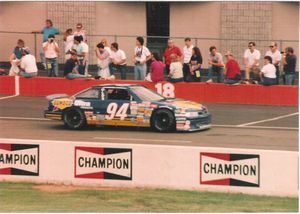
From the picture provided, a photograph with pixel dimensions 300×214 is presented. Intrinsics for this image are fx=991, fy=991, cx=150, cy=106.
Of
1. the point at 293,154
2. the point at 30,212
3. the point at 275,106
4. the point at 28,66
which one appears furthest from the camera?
the point at 28,66

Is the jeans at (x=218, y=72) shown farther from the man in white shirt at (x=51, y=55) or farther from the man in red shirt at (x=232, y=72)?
the man in white shirt at (x=51, y=55)

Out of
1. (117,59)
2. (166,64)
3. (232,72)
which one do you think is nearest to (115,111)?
(232,72)

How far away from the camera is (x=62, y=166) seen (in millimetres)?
18453

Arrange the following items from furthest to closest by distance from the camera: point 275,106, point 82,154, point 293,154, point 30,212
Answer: point 275,106
point 82,154
point 293,154
point 30,212

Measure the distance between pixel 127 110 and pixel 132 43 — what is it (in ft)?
37.2

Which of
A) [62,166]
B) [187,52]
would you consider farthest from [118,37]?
[62,166]

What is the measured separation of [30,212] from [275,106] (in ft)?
47.9

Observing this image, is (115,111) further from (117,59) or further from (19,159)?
(117,59)

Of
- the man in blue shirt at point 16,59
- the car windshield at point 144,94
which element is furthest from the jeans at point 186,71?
the car windshield at point 144,94

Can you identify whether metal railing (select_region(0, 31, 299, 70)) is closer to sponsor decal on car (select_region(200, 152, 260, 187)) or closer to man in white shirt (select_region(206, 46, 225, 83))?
man in white shirt (select_region(206, 46, 225, 83))

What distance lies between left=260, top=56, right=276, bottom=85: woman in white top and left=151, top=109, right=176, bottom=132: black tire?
5.52 metres

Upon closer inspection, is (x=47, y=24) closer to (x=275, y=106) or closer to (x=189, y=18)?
(x=189, y=18)

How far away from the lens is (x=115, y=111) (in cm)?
2462

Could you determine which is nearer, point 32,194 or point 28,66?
point 32,194
